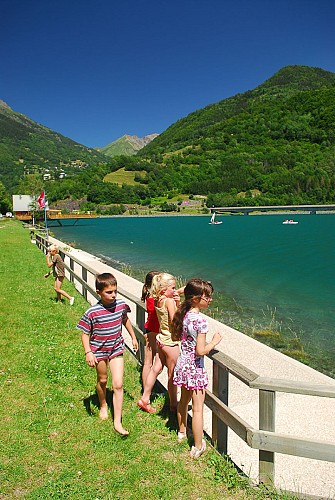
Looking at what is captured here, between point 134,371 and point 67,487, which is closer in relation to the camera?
point 67,487

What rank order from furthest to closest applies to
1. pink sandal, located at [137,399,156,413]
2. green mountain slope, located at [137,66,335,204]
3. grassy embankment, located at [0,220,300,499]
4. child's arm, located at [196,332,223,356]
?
green mountain slope, located at [137,66,335,204] < pink sandal, located at [137,399,156,413] < child's arm, located at [196,332,223,356] < grassy embankment, located at [0,220,300,499]

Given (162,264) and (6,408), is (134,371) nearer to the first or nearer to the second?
(6,408)

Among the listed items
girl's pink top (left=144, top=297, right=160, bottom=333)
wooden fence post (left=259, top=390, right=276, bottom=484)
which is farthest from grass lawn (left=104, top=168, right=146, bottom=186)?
wooden fence post (left=259, top=390, right=276, bottom=484)

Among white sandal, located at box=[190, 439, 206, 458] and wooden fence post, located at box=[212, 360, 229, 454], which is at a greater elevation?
wooden fence post, located at box=[212, 360, 229, 454]

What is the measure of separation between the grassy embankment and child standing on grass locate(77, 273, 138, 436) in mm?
359

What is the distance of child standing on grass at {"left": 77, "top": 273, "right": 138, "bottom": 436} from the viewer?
4.05m

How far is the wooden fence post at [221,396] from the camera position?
363 cm

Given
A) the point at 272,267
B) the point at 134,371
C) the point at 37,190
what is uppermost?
the point at 37,190

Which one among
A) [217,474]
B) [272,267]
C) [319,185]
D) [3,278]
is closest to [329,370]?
[217,474]

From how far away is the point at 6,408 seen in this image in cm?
449

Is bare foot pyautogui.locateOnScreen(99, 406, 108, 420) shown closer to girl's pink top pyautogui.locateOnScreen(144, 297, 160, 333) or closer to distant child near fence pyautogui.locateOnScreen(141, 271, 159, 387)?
distant child near fence pyautogui.locateOnScreen(141, 271, 159, 387)

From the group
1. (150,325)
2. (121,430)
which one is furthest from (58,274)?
(121,430)

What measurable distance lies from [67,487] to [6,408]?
64.3 inches

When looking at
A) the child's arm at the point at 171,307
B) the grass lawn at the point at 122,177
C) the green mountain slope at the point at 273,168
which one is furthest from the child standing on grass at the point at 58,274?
the grass lawn at the point at 122,177
